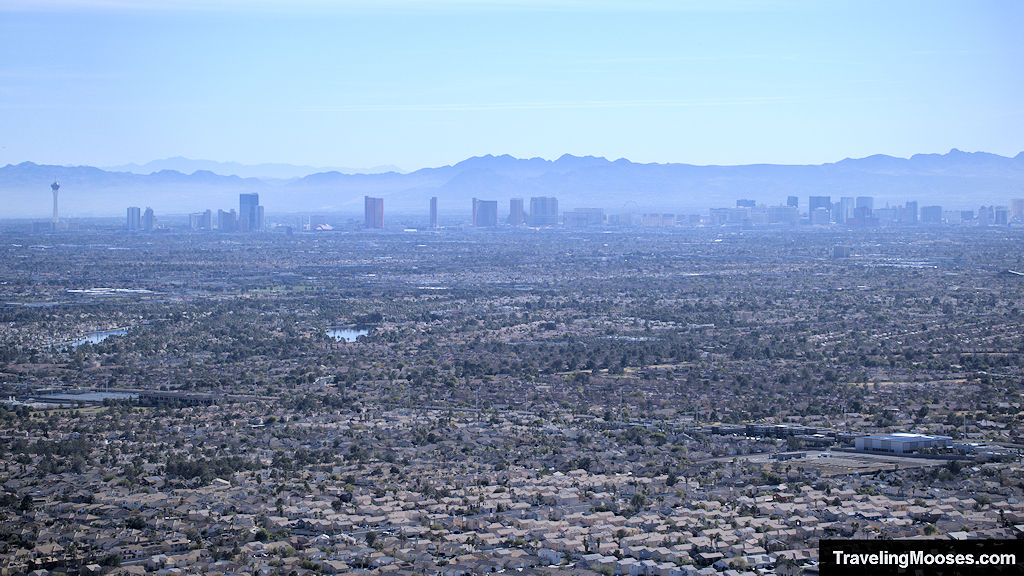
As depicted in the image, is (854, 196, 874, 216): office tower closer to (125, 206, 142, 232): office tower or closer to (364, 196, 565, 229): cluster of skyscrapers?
(364, 196, 565, 229): cluster of skyscrapers

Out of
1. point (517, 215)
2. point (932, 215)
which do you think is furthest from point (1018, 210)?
point (517, 215)

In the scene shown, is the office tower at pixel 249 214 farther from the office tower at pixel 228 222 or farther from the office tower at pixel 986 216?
the office tower at pixel 986 216

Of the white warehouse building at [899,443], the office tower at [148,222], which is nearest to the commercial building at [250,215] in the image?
the office tower at [148,222]

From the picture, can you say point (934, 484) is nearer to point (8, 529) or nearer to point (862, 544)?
point (862, 544)

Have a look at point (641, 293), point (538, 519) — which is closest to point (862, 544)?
point (538, 519)

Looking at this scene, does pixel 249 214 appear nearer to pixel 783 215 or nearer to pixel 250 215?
pixel 250 215

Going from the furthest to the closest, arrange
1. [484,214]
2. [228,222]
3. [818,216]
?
1. [818,216]
2. [484,214]
3. [228,222]
